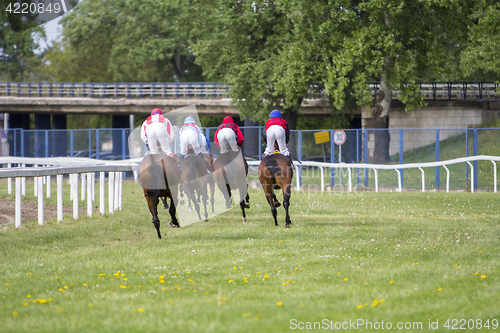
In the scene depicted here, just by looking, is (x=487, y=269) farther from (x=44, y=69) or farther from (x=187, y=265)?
(x=44, y=69)

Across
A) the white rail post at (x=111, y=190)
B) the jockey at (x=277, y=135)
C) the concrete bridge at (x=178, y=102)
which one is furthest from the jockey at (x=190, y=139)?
the concrete bridge at (x=178, y=102)

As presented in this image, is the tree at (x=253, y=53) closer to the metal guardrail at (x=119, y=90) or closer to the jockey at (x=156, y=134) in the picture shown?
the metal guardrail at (x=119, y=90)

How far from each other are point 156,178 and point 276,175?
2.57m

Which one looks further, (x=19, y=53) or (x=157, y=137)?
(x=19, y=53)

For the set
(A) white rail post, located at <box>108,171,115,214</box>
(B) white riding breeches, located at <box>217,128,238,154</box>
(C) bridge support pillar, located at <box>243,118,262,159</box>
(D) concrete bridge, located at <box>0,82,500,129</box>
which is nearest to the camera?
(B) white riding breeches, located at <box>217,128,238,154</box>

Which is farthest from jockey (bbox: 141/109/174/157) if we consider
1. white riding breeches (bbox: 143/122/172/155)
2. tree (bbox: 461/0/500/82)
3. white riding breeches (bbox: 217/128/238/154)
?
tree (bbox: 461/0/500/82)

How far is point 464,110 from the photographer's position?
3791cm

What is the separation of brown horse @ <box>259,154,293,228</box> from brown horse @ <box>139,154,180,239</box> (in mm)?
2008

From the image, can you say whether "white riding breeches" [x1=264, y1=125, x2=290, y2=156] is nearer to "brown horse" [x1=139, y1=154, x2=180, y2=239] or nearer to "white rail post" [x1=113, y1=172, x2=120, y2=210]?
"brown horse" [x1=139, y1=154, x2=180, y2=239]

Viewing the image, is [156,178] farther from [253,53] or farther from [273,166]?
[253,53]

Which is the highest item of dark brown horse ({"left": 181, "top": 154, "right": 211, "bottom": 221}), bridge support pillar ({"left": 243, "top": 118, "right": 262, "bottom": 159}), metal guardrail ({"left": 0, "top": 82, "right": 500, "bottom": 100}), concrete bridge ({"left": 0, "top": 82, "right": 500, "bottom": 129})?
metal guardrail ({"left": 0, "top": 82, "right": 500, "bottom": 100})

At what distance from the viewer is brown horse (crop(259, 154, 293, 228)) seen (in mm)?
12367

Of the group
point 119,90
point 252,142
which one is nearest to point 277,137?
point 252,142

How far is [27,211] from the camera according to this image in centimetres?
1590
